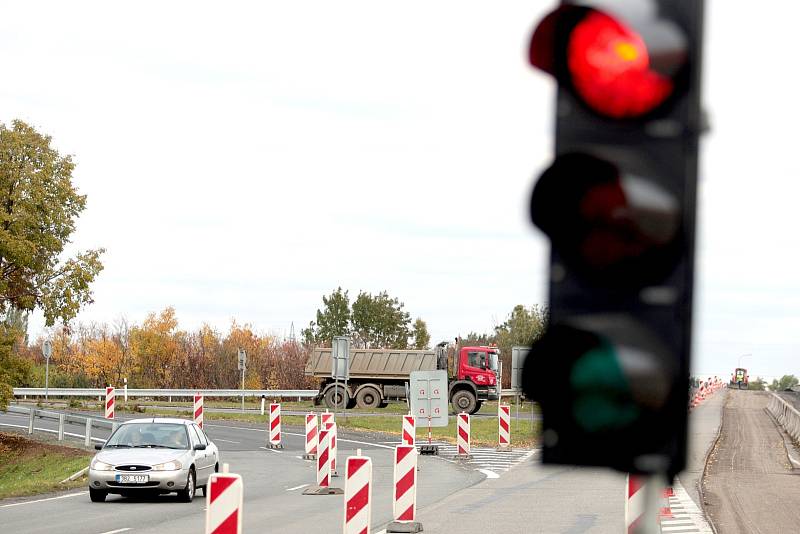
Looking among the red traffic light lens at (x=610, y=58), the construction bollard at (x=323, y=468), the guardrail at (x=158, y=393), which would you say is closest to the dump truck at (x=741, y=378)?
the guardrail at (x=158, y=393)

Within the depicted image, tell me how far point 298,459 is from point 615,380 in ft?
93.1

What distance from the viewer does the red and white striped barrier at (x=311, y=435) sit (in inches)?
1103

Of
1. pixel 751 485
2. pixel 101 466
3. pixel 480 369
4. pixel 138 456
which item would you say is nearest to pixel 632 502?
pixel 138 456

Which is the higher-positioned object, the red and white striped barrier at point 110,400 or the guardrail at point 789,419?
the red and white striped barrier at point 110,400

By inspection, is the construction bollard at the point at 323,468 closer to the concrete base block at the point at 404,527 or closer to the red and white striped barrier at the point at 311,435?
the red and white striped barrier at the point at 311,435

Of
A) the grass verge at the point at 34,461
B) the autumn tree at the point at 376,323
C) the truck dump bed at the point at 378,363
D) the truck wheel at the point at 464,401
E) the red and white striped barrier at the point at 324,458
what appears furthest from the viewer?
the autumn tree at the point at 376,323

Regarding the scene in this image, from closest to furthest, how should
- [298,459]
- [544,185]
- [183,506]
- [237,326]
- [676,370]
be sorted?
1. [676,370]
2. [544,185]
3. [183,506]
4. [298,459]
5. [237,326]

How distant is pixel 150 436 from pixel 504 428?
1488cm

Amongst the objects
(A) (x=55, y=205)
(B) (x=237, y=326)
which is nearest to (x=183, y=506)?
(A) (x=55, y=205)

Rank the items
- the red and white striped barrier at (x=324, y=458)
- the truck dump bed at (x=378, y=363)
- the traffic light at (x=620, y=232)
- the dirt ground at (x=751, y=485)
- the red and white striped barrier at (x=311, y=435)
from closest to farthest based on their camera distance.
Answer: the traffic light at (x=620, y=232)
the dirt ground at (x=751, y=485)
the red and white striped barrier at (x=324, y=458)
the red and white striped barrier at (x=311, y=435)
the truck dump bed at (x=378, y=363)

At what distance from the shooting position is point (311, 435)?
29.0 m

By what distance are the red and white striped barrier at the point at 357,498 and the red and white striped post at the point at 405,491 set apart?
6.23 feet

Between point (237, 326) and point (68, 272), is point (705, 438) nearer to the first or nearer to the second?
point (68, 272)

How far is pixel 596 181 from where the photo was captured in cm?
332
